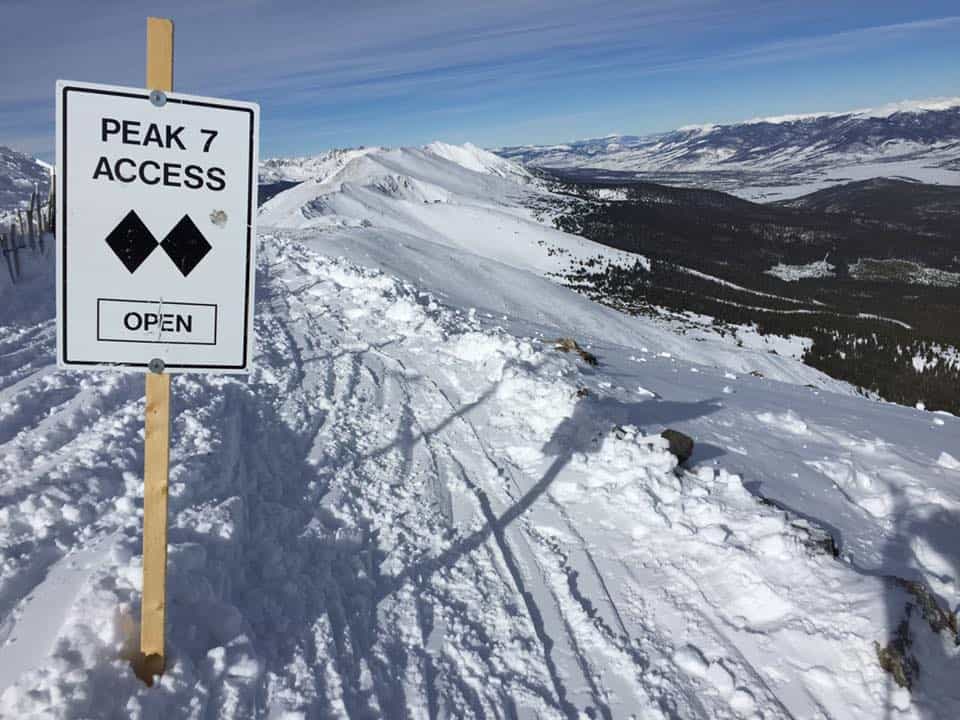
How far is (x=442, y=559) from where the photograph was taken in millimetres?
4910

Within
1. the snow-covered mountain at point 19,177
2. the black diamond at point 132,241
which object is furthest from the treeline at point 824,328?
the snow-covered mountain at point 19,177

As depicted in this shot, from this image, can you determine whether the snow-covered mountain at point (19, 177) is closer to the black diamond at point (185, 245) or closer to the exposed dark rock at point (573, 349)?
the exposed dark rock at point (573, 349)

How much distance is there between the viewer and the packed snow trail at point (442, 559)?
134 inches

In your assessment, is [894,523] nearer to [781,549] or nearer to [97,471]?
[781,549]

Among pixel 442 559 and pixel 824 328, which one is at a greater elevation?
pixel 442 559

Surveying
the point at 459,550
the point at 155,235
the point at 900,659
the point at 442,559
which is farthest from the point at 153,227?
the point at 900,659

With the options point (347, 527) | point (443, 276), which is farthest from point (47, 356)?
point (443, 276)

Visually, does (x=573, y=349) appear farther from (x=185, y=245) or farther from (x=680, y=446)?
(x=185, y=245)

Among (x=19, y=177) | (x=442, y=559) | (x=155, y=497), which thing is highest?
(x=19, y=177)

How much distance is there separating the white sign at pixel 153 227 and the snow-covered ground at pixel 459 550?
1587mm

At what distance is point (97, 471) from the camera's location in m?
4.87

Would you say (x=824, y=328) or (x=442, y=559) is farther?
(x=824, y=328)

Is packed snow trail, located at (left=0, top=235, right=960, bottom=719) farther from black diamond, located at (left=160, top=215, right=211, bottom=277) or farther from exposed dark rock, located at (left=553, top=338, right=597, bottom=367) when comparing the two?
exposed dark rock, located at (left=553, top=338, right=597, bottom=367)

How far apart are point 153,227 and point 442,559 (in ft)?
11.1
